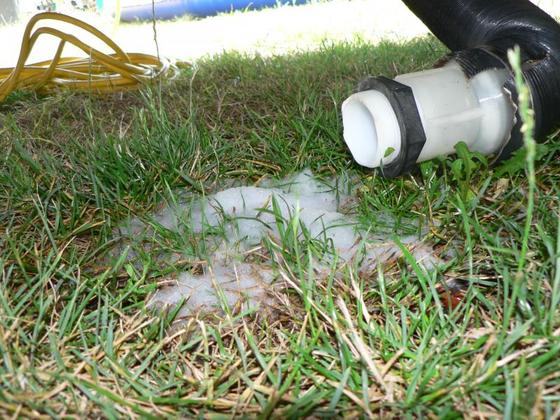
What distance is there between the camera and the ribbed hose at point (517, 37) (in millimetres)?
976

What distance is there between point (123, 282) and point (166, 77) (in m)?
1.41

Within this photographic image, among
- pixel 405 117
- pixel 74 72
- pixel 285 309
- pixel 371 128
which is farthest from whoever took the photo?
pixel 74 72

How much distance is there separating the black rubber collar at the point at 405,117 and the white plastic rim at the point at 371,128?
0.01 m

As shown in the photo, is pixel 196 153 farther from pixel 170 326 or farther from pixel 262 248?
pixel 170 326

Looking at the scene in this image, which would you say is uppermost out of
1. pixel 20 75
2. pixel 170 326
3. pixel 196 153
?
pixel 20 75

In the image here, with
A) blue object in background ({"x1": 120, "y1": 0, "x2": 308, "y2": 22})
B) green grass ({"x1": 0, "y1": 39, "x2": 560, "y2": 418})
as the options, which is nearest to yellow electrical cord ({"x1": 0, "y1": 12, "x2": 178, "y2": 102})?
green grass ({"x1": 0, "y1": 39, "x2": 560, "y2": 418})

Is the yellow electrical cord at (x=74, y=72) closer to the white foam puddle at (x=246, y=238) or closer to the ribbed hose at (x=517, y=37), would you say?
the white foam puddle at (x=246, y=238)

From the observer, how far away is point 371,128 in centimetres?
104

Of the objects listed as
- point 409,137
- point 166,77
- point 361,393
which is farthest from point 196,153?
point 166,77

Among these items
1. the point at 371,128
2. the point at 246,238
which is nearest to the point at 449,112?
the point at 371,128

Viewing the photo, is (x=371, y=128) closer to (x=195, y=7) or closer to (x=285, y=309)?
(x=285, y=309)

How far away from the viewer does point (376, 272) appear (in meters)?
0.84

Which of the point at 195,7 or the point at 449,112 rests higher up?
the point at 195,7

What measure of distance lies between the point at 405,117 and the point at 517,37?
338mm
